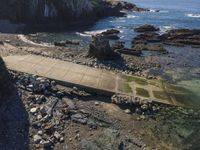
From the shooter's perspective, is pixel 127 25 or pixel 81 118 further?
pixel 127 25

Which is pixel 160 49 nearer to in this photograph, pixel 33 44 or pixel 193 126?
pixel 33 44

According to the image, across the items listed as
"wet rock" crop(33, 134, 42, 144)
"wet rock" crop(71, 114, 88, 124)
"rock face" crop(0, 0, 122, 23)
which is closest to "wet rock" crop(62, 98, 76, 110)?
"wet rock" crop(71, 114, 88, 124)

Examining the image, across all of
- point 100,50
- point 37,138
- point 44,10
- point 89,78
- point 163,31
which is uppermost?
point 44,10

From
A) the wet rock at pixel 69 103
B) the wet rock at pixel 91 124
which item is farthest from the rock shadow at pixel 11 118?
the wet rock at pixel 91 124

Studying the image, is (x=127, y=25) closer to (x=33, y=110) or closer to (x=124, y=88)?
(x=124, y=88)

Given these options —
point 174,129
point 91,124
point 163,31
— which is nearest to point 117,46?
point 163,31

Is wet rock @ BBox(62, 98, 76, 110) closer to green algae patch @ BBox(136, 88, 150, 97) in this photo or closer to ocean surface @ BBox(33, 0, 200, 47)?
green algae patch @ BBox(136, 88, 150, 97)

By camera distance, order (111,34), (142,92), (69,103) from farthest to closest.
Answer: (111,34) → (142,92) → (69,103)
